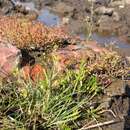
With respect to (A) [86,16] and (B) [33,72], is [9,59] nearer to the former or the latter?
(B) [33,72]

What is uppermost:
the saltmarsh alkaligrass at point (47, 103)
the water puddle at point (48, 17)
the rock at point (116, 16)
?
the saltmarsh alkaligrass at point (47, 103)

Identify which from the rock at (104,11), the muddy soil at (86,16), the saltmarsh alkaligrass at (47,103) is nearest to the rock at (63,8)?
the muddy soil at (86,16)

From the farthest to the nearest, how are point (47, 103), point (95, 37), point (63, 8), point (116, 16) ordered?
point (63, 8) < point (116, 16) < point (95, 37) < point (47, 103)

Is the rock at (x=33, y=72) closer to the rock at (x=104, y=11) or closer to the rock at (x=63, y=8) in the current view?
the rock at (x=104, y=11)

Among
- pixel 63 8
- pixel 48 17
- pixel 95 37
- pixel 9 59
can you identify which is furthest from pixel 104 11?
pixel 9 59

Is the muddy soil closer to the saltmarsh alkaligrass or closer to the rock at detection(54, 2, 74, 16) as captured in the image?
the rock at detection(54, 2, 74, 16)

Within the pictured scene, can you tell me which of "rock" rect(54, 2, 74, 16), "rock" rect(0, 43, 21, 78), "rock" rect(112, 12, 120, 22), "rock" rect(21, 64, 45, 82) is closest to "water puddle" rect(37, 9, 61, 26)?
"rock" rect(54, 2, 74, 16)

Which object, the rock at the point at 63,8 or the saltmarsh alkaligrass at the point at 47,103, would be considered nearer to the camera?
the saltmarsh alkaligrass at the point at 47,103

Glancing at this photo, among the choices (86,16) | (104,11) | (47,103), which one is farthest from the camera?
(104,11)
